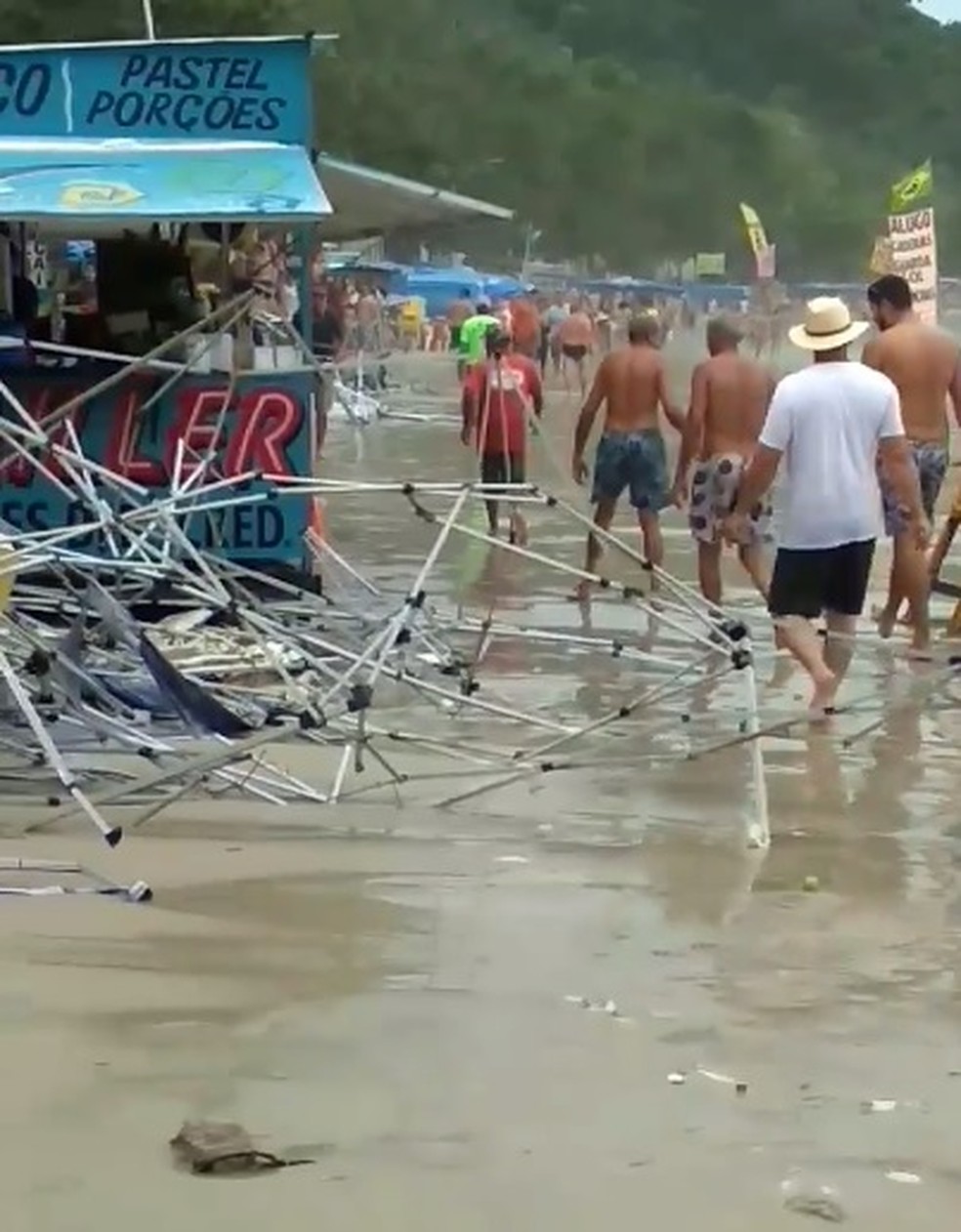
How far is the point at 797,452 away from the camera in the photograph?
9.62 meters

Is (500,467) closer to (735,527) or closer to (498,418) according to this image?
(498,418)

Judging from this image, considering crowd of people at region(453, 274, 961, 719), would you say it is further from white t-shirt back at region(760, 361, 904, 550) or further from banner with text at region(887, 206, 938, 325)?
banner with text at region(887, 206, 938, 325)

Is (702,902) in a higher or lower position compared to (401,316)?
higher

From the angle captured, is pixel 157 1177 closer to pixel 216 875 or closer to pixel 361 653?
pixel 216 875

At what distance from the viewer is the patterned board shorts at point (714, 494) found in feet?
40.2

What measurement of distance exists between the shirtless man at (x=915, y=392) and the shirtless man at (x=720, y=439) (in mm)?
562

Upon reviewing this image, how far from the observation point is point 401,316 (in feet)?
189

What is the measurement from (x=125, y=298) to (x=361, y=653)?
4570mm

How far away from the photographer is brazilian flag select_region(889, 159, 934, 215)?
20.4 metres

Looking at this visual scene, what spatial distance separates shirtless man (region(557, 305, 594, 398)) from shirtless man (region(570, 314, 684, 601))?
2657 cm

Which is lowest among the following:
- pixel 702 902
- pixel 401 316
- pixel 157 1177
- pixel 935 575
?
pixel 401 316

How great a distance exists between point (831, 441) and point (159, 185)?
2.47 meters

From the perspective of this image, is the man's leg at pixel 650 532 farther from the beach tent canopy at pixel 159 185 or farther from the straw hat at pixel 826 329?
the straw hat at pixel 826 329

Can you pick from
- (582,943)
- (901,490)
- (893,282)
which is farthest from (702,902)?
(893,282)
